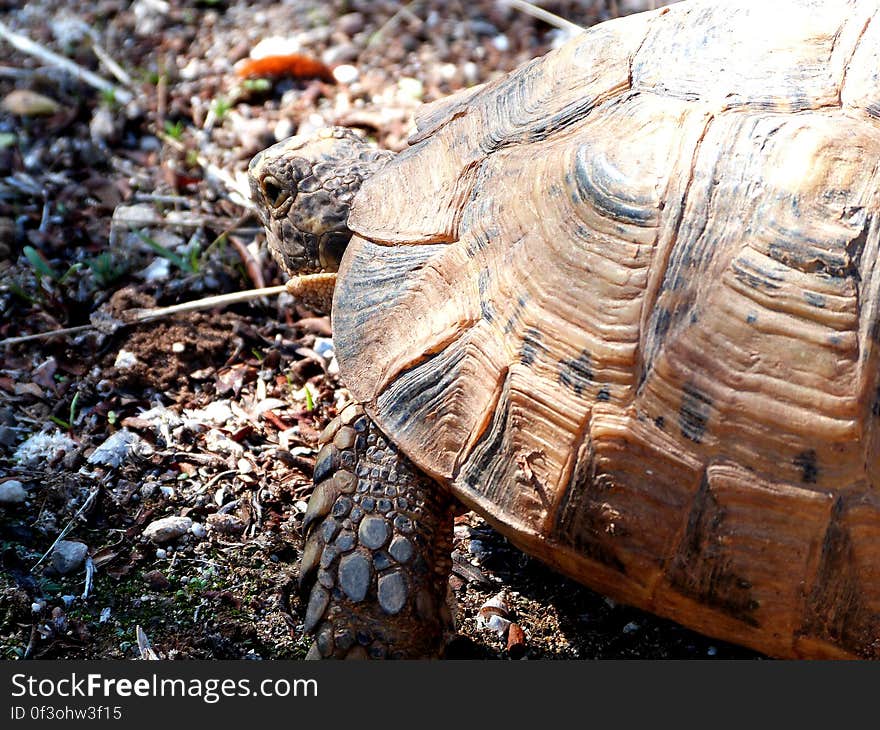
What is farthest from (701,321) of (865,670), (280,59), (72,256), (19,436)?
(280,59)

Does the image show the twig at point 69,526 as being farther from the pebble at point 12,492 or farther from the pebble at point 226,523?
the pebble at point 226,523

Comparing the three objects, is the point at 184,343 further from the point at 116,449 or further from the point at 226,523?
the point at 226,523

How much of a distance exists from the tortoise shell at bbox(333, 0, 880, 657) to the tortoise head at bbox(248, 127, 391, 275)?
0.66 meters

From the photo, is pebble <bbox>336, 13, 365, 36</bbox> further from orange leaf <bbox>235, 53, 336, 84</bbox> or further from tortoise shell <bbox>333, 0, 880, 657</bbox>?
tortoise shell <bbox>333, 0, 880, 657</bbox>

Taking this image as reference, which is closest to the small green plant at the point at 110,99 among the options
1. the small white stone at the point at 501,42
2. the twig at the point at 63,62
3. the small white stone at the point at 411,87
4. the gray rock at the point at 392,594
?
the twig at the point at 63,62

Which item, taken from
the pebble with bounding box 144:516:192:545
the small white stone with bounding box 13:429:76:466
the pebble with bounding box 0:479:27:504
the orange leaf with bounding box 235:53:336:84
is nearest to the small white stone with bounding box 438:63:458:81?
the orange leaf with bounding box 235:53:336:84

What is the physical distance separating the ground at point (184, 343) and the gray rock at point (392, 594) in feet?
1.19

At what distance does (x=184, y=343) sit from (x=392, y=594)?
176 cm

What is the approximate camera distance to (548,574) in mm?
3537

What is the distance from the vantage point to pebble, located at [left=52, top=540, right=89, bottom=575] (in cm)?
339

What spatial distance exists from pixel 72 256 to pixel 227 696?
8.52 feet

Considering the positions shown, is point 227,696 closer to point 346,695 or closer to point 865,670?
point 346,695

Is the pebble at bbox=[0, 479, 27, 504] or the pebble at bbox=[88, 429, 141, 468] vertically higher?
the pebble at bbox=[88, 429, 141, 468]

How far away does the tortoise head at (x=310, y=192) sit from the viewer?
11.9 ft
